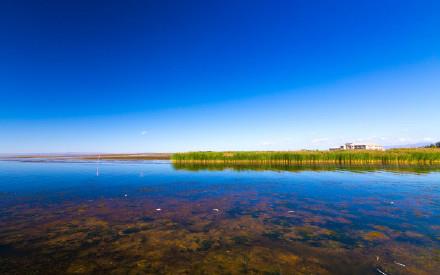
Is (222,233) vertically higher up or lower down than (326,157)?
lower down

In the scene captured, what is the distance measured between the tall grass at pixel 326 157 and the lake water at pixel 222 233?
86.2 feet

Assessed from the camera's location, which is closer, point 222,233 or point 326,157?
point 222,233

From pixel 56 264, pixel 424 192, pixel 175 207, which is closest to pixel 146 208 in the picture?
pixel 175 207

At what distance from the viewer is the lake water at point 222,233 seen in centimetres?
704

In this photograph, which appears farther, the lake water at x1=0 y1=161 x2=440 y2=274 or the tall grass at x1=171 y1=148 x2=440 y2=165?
the tall grass at x1=171 y1=148 x2=440 y2=165

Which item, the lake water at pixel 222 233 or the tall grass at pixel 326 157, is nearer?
the lake water at pixel 222 233

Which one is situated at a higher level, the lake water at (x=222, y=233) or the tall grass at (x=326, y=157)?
the tall grass at (x=326, y=157)

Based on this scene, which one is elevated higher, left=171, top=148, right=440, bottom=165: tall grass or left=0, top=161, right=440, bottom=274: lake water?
left=171, top=148, right=440, bottom=165: tall grass

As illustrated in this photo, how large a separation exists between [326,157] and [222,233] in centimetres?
3927

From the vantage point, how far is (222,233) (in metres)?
9.73

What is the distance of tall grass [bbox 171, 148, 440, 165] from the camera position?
39891 millimetres

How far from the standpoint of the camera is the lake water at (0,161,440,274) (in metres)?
7.04

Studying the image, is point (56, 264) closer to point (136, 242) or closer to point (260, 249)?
point (136, 242)

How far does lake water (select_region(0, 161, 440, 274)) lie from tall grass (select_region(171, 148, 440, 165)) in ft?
86.2
